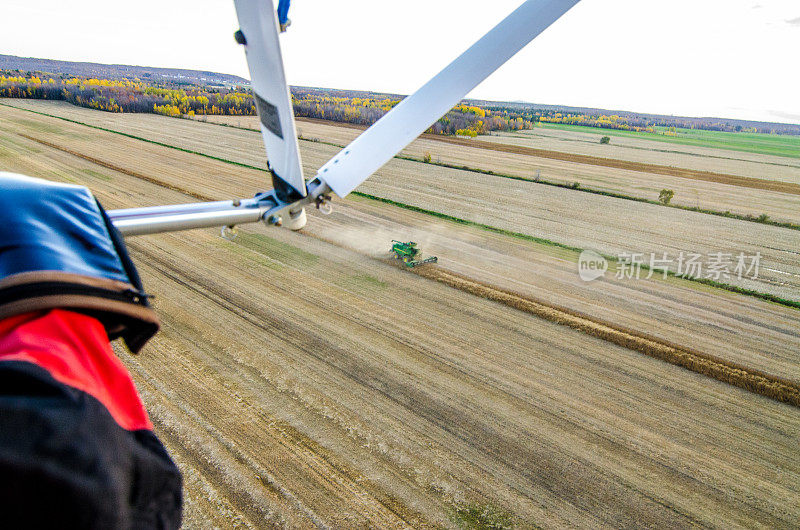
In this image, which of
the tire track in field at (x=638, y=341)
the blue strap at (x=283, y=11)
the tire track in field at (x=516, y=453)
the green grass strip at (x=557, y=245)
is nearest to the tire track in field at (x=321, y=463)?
the tire track in field at (x=516, y=453)

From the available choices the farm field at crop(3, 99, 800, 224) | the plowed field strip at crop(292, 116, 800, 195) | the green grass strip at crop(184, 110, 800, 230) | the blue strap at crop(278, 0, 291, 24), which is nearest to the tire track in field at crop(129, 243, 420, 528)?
the blue strap at crop(278, 0, 291, 24)

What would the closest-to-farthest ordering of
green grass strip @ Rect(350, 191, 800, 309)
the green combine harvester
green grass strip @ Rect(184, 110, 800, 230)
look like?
the green combine harvester, green grass strip @ Rect(350, 191, 800, 309), green grass strip @ Rect(184, 110, 800, 230)

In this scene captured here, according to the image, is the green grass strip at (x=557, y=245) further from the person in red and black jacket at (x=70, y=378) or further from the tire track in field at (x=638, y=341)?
the person in red and black jacket at (x=70, y=378)

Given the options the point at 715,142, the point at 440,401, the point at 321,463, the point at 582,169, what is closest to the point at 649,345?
the point at 440,401

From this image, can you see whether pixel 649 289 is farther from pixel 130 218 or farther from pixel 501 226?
pixel 130 218

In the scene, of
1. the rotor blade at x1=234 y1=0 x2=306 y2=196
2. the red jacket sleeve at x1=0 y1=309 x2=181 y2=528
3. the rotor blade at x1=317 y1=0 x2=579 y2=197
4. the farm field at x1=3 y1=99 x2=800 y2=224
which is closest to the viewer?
the red jacket sleeve at x1=0 y1=309 x2=181 y2=528

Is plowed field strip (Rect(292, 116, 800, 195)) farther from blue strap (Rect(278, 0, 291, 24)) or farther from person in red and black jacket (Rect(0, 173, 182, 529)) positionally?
person in red and black jacket (Rect(0, 173, 182, 529))
